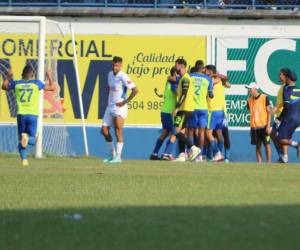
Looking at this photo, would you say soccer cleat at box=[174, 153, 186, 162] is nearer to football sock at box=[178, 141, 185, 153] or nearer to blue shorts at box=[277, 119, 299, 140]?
football sock at box=[178, 141, 185, 153]

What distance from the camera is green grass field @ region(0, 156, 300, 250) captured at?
29.0ft

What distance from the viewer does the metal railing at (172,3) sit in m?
27.1

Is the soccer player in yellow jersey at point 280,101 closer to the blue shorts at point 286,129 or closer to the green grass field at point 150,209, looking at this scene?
the blue shorts at point 286,129

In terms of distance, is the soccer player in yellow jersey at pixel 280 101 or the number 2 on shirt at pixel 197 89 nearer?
the soccer player in yellow jersey at pixel 280 101

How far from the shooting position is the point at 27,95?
1941 centimetres

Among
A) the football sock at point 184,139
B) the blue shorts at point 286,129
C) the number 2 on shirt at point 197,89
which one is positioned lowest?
the football sock at point 184,139

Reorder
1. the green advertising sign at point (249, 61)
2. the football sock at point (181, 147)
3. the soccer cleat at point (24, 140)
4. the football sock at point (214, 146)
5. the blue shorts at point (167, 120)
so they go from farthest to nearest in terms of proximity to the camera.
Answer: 1. the green advertising sign at point (249, 61)
2. the football sock at point (214, 146)
3. the blue shorts at point (167, 120)
4. the football sock at point (181, 147)
5. the soccer cleat at point (24, 140)

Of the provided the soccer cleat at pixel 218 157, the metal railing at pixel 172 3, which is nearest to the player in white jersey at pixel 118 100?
the soccer cleat at pixel 218 157

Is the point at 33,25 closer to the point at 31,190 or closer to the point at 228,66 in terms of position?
the point at 228,66

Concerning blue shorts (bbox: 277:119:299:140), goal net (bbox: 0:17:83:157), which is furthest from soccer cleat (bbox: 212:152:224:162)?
goal net (bbox: 0:17:83:157)

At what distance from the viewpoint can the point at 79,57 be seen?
26.4 meters

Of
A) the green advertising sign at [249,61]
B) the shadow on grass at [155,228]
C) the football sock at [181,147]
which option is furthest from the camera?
the green advertising sign at [249,61]

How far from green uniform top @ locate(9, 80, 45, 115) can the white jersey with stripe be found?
1581 mm

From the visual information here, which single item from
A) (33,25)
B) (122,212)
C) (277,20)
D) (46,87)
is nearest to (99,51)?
(33,25)
